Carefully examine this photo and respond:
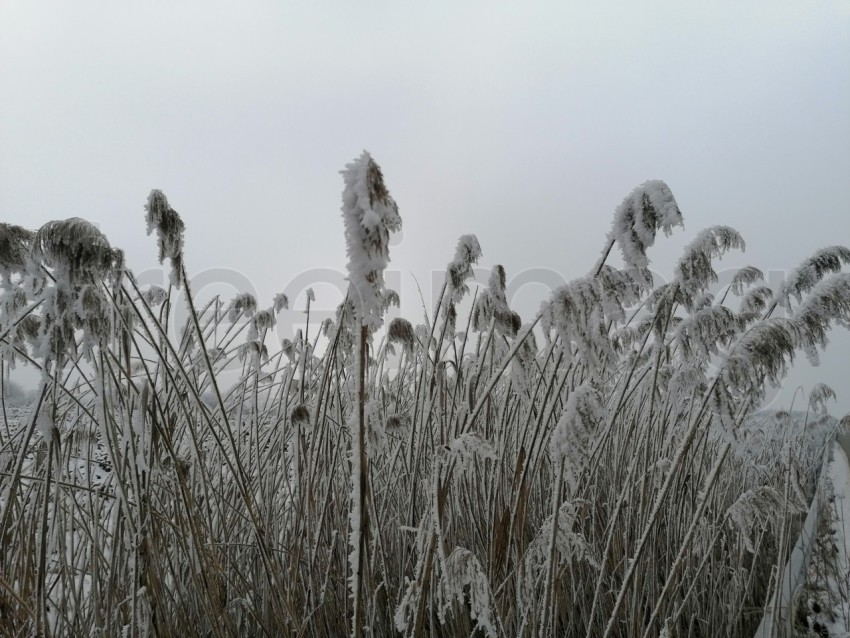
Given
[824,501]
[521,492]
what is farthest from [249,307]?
[824,501]

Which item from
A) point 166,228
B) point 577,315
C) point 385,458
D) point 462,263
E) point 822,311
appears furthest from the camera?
point 385,458

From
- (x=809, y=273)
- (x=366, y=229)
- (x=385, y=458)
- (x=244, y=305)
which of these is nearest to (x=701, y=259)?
(x=809, y=273)

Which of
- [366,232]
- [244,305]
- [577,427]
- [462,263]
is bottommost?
[577,427]

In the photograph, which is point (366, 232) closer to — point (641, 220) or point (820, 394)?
point (641, 220)

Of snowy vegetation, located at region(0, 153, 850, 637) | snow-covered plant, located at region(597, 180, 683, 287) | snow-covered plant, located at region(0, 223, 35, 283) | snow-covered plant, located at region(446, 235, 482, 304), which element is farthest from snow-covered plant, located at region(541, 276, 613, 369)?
snow-covered plant, located at region(0, 223, 35, 283)

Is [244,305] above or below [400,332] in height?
above

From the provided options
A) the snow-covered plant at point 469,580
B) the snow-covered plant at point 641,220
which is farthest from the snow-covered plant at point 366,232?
the snow-covered plant at point 641,220

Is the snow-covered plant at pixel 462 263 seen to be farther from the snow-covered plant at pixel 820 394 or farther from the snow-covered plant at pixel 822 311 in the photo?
the snow-covered plant at pixel 820 394

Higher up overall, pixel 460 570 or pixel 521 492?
pixel 521 492

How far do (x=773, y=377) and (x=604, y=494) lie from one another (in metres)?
1.66

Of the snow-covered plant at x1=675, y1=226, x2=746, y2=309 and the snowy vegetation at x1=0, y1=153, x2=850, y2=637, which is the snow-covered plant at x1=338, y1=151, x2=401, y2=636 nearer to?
the snowy vegetation at x1=0, y1=153, x2=850, y2=637

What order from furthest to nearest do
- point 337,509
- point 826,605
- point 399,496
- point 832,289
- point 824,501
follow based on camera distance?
1. point 824,501
2. point 826,605
3. point 399,496
4. point 337,509
5. point 832,289

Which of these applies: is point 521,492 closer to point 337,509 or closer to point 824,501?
point 337,509

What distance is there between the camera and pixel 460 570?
1.10m
